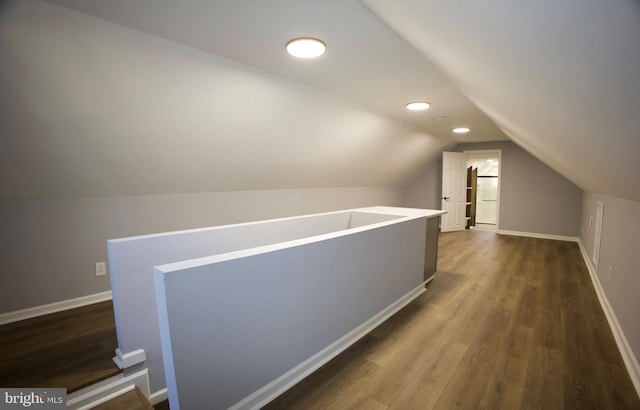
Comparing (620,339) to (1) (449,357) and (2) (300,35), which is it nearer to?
(1) (449,357)

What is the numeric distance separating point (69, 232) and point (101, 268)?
459mm

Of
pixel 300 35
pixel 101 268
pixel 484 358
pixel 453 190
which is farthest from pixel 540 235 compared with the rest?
pixel 101 268

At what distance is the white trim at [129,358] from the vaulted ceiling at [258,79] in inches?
66.0

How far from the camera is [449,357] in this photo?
2.09 meters

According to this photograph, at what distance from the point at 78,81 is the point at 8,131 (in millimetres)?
641

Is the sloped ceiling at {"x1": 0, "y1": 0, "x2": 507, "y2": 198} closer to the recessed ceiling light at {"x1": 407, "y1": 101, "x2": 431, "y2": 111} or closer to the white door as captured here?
the recessed ceiling light at {"x1": 407, "y1": 101, "x2": 431, "y2": 111}

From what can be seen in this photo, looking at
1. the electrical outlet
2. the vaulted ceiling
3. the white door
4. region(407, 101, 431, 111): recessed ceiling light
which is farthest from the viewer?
the white door

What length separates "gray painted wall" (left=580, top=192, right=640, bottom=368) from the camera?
1.97 meters

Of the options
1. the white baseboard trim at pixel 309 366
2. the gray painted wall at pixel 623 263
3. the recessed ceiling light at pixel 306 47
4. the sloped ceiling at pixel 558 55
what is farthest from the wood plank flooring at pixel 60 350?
the gray painted wall at pixel 623 263

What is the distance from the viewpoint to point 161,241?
198 cm

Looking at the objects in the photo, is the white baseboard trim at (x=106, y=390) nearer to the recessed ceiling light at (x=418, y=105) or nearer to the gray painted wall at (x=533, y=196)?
the recessed ceiling light at (x=418, y=105)

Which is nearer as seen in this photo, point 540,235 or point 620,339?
point 620,339

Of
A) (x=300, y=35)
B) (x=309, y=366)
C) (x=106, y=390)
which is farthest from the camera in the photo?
(x=300, y=35)

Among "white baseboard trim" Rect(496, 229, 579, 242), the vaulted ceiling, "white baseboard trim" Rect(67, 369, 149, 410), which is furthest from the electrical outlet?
"white baseboard trim" Rect(496, 229, 579, 242)
